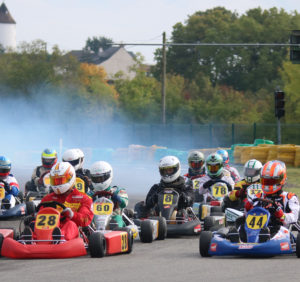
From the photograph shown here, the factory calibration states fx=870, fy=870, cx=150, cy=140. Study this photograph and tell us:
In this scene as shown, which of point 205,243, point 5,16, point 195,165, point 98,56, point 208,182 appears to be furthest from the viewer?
point 5,16

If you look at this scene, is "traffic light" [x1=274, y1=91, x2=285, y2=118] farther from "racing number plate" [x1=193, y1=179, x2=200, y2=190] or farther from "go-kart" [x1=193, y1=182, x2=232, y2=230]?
"go-kart" [x1=193, y1=182, x2=232, y2=230]

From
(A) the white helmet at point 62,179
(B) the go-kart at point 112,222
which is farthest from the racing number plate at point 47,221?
(B) the go-kart at point 112,222

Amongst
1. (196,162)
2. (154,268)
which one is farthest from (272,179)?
(196,162)

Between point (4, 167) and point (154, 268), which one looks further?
point (4, 167)

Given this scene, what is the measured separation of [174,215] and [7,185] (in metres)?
4.38

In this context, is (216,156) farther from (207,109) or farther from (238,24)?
(238,24)

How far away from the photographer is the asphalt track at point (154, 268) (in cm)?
823

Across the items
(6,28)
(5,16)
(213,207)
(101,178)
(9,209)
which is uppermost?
(5,16)

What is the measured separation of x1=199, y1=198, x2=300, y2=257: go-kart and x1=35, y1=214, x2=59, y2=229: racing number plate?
1.68 metres

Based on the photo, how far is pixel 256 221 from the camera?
9820 millimetres

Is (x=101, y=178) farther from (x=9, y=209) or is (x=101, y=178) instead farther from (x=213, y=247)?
(x=9, y=209)

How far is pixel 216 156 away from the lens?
14.8 metres

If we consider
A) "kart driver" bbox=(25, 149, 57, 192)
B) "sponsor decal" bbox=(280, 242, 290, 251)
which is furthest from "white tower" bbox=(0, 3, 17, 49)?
"sponsor decal" bbox=(280, 242, 290, 251)

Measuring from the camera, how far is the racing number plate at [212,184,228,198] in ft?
47.4
